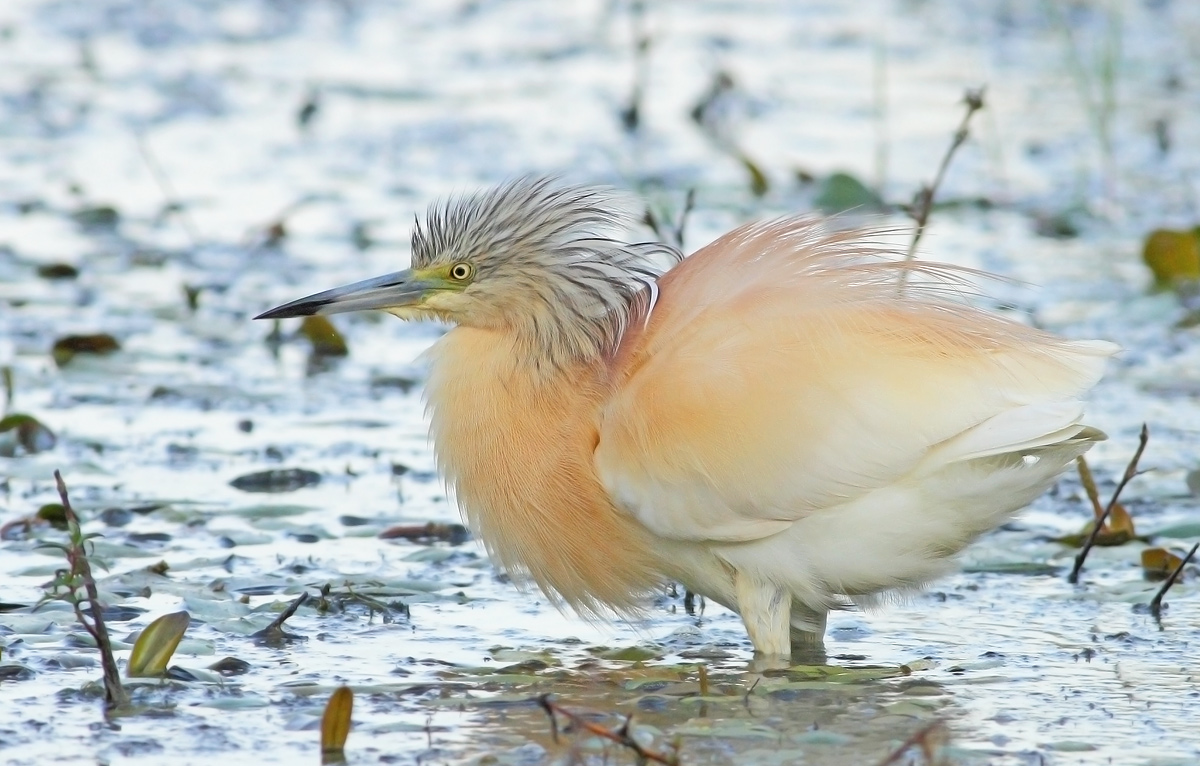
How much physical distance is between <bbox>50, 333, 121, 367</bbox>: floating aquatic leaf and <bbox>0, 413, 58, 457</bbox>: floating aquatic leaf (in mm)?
943

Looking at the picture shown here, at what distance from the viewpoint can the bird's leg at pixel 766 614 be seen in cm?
463

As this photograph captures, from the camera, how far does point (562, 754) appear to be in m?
3.92

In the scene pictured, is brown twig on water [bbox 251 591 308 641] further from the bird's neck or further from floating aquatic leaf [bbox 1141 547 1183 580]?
floating aquatic leaf [bbox 1141 547 1183 580]

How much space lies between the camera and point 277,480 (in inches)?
236

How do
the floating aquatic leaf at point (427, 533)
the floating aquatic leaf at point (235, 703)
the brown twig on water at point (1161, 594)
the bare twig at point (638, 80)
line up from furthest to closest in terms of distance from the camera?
the bare twig at point (638, 80)
the floating aquatic leaf at point (427, 533)
the brown twig on water at point (1161, 594)
the floating aquatic leaf at point (235, 703)

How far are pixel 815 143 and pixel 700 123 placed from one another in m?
0.74

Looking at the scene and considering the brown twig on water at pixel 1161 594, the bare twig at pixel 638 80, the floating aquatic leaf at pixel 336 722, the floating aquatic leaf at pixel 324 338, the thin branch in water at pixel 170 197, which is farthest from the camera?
the bare twig at pixel 638 80

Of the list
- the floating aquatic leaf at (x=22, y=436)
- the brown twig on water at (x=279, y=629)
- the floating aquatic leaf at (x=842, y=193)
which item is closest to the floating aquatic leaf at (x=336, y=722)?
the brown twig on water at (x=279, y=629)

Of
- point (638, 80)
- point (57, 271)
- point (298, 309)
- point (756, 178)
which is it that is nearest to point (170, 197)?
point (57, 271)

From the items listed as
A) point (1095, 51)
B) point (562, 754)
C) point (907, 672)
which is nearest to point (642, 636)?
point (907, 672)

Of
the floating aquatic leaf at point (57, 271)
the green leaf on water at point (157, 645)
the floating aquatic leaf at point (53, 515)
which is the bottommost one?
the green leaf on water at point (157, 645)

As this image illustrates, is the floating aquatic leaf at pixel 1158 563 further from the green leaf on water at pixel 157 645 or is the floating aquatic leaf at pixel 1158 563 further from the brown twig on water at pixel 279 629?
the green leaf on water at pixel 157 645

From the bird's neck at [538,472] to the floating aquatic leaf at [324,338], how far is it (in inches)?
96.1

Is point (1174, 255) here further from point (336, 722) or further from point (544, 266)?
point (336, 722)
